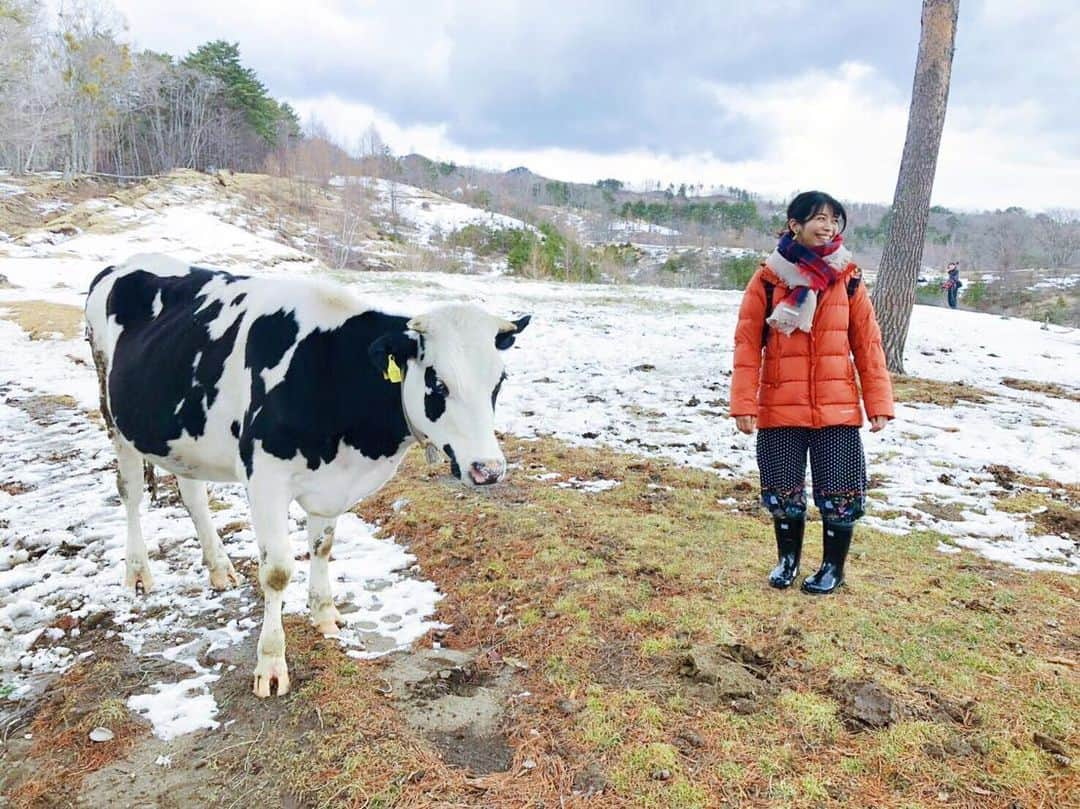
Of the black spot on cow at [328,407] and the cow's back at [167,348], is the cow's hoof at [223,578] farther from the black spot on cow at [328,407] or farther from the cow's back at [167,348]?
the black spot on cow at [328,407]

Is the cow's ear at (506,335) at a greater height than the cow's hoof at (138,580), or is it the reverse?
the cow's ear at (506,335)

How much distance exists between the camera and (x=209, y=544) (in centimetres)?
419

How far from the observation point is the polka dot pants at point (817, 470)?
12.0 ft

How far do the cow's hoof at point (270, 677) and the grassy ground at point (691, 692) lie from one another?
7 cm

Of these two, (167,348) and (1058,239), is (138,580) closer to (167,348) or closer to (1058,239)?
(167,348)

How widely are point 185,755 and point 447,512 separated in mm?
2744

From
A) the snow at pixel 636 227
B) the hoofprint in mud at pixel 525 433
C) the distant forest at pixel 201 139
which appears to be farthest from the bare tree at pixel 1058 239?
the hoofprint in mud at pixel 525 433

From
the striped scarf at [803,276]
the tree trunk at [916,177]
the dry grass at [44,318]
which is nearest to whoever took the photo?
the striped scarf at [803,276]

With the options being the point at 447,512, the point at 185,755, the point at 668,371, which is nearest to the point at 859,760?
the point at 185,755

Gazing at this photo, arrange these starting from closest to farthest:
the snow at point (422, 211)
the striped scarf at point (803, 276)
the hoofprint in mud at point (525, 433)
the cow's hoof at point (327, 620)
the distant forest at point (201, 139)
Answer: the striped scarf at point (803, 276)
the cow's hoof at point (327, 620)
the hoofprint in mud at point (525, 433)
the distant forest at point (201, 139)
the snow at point (422, 211)

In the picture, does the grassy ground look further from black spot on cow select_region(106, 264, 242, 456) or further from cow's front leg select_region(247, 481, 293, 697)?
black spot on cow select_region(106, 264, 242, 456)

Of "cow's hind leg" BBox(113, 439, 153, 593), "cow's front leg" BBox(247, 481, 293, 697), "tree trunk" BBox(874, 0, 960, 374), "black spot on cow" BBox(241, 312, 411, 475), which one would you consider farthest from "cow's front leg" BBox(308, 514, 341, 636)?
"tree trunk" BBox(874, 0, 960, 374)

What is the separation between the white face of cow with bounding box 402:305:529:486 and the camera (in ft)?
9.32

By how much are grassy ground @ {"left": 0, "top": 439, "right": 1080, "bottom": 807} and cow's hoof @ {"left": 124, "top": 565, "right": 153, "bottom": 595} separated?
93 centimetres
